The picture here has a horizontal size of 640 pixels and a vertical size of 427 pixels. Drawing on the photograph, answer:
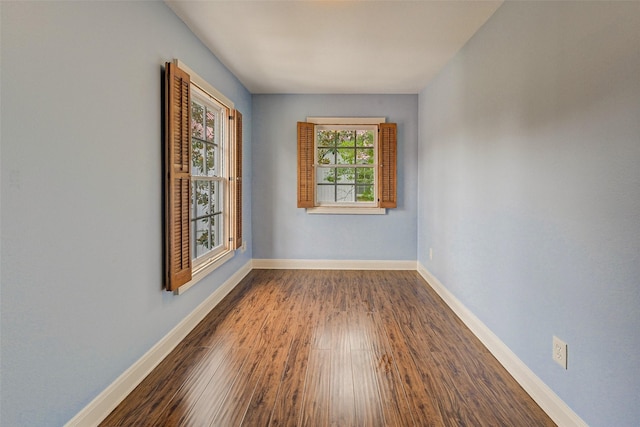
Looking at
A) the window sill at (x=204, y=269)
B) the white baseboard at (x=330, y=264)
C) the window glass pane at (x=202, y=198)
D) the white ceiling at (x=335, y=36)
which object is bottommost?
the white baseboard at (x=330, y=264)

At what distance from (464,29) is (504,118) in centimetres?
95

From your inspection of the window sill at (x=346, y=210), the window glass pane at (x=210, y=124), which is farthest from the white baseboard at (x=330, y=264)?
the window glass pane at (x=210, y=124)

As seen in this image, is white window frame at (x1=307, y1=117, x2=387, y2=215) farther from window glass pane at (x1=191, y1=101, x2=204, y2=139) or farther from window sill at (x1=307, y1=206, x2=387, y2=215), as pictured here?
window glass pane at (x1=191, y1=101, x2=204, y2=139)

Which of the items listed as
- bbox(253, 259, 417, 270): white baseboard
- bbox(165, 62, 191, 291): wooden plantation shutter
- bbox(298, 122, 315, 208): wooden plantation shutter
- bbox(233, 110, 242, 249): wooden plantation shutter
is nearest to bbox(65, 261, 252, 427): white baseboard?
bbox(165, 62, 191, 291): wooden plantation shutter

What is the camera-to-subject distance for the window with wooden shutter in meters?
4.86

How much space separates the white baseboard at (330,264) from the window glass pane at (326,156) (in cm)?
140

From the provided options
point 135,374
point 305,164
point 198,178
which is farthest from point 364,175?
point 135,374

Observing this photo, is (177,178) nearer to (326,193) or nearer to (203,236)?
(203,236)

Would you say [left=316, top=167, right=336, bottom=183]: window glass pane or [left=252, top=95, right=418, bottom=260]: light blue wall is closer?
[left=252, top=95, right=418, bottom=260]: light blue wall

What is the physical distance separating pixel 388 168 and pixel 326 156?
0.89 metres

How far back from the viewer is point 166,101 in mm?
2422

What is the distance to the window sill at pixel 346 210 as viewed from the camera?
496 centimetres

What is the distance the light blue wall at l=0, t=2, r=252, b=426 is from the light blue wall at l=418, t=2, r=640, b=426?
2.35m

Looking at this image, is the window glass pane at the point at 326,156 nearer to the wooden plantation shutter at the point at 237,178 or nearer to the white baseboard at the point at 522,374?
the wooden plantation shutter at the point at 237,178
